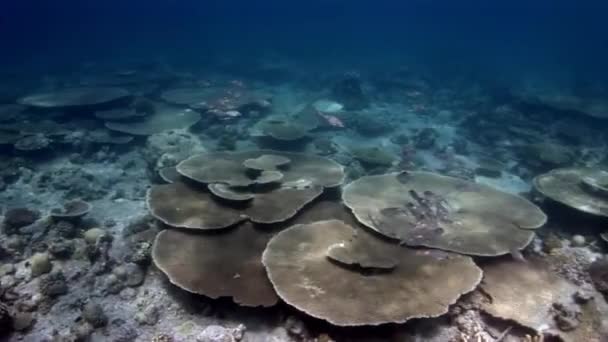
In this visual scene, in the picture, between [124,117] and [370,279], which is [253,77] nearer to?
[124,117]

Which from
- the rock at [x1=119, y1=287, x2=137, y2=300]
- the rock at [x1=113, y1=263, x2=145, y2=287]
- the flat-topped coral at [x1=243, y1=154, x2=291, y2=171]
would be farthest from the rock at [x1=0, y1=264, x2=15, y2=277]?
the flat-topped coral at [x1=243, y1=154, x2=291, y2=171]

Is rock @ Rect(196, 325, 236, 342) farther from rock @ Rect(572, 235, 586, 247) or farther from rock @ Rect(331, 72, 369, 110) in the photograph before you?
rock @ Rect(331, 72, 369, 110)

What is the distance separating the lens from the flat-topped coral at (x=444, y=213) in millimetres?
6297

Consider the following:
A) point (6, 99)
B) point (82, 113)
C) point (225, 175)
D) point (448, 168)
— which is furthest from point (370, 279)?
point (6, 99)

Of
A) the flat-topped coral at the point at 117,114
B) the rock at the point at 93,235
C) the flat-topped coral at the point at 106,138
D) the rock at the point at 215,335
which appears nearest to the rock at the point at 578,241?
the rock at the point at 215,335

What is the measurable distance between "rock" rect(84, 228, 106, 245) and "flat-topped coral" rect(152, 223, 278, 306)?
185cm

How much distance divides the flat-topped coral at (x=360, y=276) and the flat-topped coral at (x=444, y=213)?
0.41m

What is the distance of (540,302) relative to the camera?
5641 mm

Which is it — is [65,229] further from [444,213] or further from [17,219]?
[444,213]

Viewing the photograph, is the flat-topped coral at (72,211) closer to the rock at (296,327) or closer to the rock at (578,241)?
the rock at (296,327)

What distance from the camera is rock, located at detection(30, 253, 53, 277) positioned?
6539mm

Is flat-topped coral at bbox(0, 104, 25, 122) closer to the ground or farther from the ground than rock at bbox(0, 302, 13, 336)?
closer to the ground

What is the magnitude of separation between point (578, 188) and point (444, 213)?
421 centimetres

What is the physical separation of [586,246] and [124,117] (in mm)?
14424
